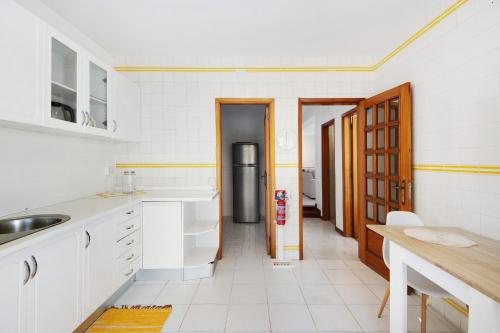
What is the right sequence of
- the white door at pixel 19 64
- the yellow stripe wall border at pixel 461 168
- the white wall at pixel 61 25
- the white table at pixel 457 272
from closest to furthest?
the white table at pixel 457 272 → the white door at pixel 19 64 → the yellow stripe wall border at pixel 461 168 → the white wall at pixel 61 25

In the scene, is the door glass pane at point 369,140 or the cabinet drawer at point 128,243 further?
the door glass pane at point 369,140

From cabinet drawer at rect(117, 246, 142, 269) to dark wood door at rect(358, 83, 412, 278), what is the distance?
259 centimetres

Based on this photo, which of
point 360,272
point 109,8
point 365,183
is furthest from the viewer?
point 365,183

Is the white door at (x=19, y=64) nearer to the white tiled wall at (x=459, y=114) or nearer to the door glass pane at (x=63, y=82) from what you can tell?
the door glass pane at (x=63, y=82)

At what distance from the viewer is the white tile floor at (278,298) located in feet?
6.24

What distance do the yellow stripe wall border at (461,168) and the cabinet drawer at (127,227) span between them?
2785mm

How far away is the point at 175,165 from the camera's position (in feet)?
10.4

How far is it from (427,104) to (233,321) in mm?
2516

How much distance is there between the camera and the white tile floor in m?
1.90

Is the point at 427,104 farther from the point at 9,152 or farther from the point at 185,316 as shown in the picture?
the point at 9,152

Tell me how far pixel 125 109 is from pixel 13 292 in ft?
6.80

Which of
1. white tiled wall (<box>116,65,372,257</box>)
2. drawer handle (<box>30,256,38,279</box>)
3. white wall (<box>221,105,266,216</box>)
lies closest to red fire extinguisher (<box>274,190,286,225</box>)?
white tiled wall (<box>116,65,372,257</box>)

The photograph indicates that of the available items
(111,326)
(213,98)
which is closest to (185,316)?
(111,326)

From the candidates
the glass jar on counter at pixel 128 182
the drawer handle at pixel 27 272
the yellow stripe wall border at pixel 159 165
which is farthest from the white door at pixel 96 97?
the drawer handle at pixel 27 272
